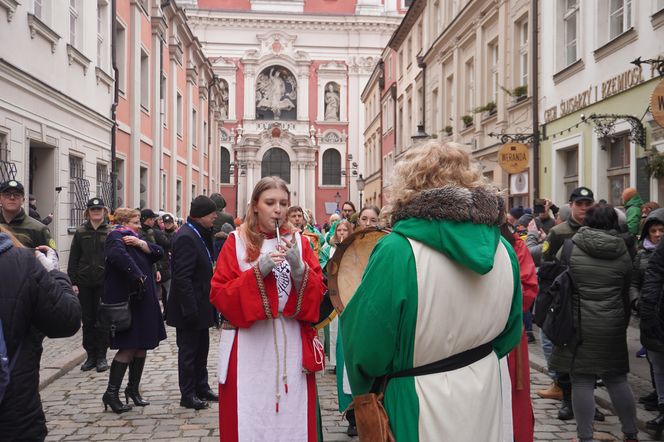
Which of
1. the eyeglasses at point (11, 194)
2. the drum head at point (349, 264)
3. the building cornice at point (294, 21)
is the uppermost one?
the building cornice at point (294, 21)

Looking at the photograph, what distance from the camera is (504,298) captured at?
2.77 meters

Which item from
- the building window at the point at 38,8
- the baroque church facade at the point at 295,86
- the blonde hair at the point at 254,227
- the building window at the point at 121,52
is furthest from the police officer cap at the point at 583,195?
the baroque church facade at the point at 295,86

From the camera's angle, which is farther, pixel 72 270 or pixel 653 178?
pixel 653 178

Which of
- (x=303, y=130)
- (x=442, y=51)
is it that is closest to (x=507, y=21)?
(x=442, y=51)

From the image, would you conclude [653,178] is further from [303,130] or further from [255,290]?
[303,130]

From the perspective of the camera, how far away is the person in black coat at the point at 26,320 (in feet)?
9.68

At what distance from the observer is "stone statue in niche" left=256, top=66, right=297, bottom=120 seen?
5897cm

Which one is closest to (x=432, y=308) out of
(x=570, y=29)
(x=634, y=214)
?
(x=634, y=214)

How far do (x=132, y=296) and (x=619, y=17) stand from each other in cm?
900

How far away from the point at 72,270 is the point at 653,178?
24.4ft

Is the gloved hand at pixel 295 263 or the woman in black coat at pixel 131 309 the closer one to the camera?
the gloved hand at pixel 295 263

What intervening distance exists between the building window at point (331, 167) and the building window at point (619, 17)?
4742 cm

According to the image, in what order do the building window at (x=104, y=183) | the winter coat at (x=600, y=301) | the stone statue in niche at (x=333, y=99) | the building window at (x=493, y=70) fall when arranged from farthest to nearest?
the stone statue in niche at (x=333, y=99)
the building window at (x=493, y=70)
the building window at (x=104, y=183)
the winter coat at (x=600, y=301)

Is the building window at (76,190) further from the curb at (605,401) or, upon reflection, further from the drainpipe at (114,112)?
the curb at (605,401)
